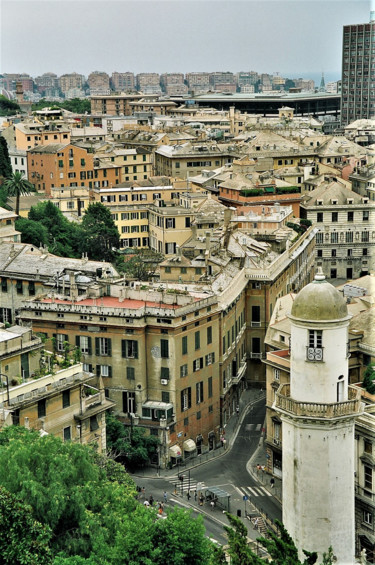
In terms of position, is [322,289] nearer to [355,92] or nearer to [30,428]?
[30,428]

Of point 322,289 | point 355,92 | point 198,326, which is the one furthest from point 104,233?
point 355,92

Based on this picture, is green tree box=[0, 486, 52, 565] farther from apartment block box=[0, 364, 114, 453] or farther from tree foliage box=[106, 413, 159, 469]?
tree foliage box=[106, 413, 159, 469]

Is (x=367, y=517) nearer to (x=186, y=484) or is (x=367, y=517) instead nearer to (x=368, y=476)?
(x=368, y=476)

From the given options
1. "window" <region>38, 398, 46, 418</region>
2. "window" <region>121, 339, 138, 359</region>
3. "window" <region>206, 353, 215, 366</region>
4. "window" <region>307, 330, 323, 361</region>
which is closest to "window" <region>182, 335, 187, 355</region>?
"window" <region>206, 353, 215, 366</region>

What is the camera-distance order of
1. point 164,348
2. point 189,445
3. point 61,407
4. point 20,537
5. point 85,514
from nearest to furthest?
point 20,537 < point 85,514 < point 61,407 < point 164,348 < point 189,445

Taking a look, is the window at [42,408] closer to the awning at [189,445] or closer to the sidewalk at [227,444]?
the sidewalk at [227,444]

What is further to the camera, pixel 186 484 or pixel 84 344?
pixel 84 344

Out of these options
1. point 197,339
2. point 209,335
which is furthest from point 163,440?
point 209,335
